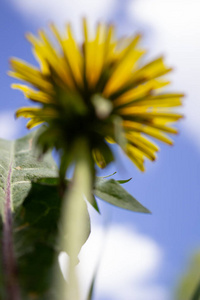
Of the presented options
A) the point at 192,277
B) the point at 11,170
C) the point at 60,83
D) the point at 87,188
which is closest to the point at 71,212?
the point at 87,188

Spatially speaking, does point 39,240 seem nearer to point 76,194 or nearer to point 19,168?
point 76,194

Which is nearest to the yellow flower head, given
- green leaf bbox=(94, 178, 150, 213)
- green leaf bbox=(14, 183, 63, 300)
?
green leaf bbox=(94, 178, 150, 213)

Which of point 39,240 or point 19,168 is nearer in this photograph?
point 39,240

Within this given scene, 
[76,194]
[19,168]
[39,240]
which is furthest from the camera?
[19,168]

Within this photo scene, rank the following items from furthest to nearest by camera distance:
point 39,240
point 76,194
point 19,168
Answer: point 19,168 < point 39,240 < point 76,194

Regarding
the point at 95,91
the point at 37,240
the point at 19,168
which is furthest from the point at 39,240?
the point at 19,168

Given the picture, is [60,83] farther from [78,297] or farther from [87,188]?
[78,297]

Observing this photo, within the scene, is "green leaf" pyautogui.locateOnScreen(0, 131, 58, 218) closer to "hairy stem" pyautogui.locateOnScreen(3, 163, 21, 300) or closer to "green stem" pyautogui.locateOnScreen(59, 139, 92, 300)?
"hairy stem" pyautogui.locateOnScreen(3, 163, 21, 300)
